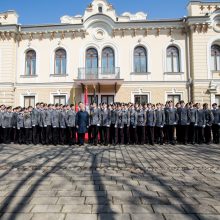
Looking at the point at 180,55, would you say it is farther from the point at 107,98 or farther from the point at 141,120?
the point at 141,120

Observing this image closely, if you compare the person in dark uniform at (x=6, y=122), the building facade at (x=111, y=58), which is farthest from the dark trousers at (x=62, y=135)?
the building facade at (x=111, y=58)

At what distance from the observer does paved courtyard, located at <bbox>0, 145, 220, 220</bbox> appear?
315 centimetres


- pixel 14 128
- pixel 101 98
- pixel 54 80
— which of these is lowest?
pixel 14 128

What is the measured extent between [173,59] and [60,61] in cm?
901

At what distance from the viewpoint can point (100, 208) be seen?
3316 millimetres

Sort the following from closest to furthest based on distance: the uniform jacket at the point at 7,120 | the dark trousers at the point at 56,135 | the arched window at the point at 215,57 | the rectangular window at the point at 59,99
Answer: the dark trousers at the point at 56,135 < the uniform jacket at the point at 7,120 < the arched window at the point at 215,57 < the rectangular window at the point at 59,99

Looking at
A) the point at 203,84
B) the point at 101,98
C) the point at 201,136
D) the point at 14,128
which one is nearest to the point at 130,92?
the point at 101,98

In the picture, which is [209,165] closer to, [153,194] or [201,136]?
[153,194]

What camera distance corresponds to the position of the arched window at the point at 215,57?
18656 millimetres

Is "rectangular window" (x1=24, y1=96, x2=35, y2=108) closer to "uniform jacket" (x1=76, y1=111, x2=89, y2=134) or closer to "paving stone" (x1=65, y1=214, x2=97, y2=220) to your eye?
"uniform jacket" (x1=76, y1=111, x2=89, y2=134)

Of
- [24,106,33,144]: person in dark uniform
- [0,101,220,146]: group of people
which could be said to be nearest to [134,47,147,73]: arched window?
[0,101,220,146]: group of people

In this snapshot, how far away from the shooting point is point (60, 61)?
19734 millimetres

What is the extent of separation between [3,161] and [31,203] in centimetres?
372

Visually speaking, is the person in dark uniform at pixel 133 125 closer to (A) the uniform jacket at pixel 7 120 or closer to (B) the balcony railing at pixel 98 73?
(A) the uniform jacket at pixel 7 120
